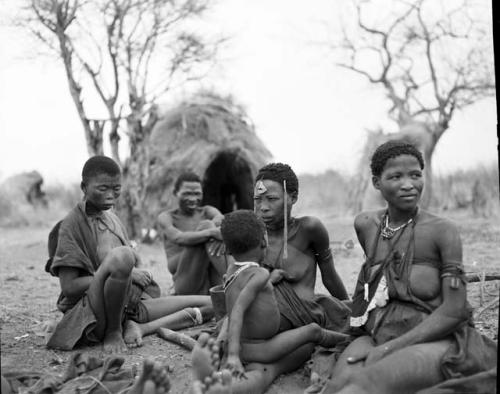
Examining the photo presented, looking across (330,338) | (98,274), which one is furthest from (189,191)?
(330,338)

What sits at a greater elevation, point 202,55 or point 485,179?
point 202,55

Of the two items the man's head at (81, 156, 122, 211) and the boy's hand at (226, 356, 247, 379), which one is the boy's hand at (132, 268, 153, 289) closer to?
the man's head at (81, 156, 122, 211)

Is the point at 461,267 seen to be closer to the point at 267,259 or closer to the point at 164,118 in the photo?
the point at 267,259

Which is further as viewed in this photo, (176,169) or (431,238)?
(176,169)

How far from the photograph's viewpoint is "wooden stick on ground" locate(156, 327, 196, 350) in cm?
397

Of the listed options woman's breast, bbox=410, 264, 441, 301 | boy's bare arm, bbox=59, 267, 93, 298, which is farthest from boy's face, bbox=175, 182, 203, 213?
woman's breast, bbox=410, 264, 441, 301

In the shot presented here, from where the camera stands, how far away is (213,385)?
8.54ft

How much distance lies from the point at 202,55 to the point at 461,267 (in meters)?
14.0

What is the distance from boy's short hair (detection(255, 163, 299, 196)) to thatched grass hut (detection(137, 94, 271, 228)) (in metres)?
8.38

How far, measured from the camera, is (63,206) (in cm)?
2552

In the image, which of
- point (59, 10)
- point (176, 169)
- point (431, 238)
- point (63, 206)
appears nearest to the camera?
point (431, 238)

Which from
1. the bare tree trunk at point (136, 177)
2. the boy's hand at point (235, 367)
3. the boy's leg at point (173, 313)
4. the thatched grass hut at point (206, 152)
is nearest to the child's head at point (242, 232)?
the boy's hand at point (235, 367)

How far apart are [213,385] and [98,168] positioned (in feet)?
6.26

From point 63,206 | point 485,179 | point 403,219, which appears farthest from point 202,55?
point 403,219
